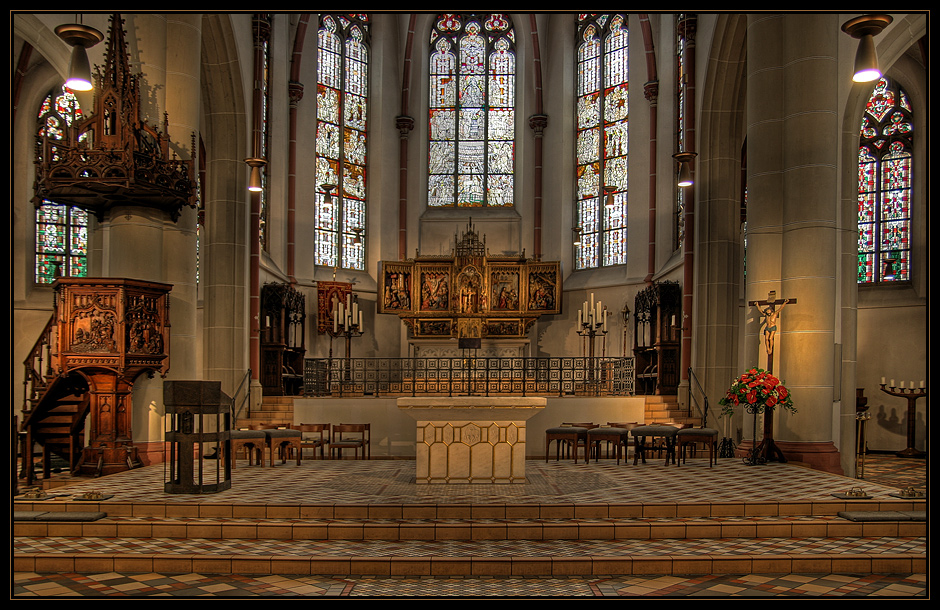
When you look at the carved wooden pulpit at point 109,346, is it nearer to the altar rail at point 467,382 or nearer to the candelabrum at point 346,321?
the altar rail at point 467,382

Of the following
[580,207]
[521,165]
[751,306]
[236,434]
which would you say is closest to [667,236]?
[580,207]

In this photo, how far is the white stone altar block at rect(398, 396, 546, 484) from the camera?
9.25 meters

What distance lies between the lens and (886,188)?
18828 millimetres

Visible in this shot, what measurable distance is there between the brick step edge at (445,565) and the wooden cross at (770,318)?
5480 mm

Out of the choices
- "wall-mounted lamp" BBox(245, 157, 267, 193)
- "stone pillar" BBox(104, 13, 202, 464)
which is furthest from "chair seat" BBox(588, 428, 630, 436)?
"wall-mounted lamp" BBox(245, 157, 267, 193)

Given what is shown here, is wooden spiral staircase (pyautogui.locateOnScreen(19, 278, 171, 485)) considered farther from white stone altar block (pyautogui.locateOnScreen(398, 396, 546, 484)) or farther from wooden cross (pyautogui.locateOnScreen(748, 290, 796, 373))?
wooden cross (pyautogui.locateOnScreen(748, 290, 796, 373))

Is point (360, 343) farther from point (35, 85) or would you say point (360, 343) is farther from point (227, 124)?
point (35, 85)

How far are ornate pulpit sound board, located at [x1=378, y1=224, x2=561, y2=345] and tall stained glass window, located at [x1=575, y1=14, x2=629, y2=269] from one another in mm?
2756

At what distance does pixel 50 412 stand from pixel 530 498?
661cm

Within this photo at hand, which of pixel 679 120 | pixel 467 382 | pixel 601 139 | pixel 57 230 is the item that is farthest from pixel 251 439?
pixel 601 139

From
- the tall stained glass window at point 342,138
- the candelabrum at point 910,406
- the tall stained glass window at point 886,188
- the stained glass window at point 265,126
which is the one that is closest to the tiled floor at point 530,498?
the candelabrum at point 910,406

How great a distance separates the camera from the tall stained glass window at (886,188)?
18.5 meters

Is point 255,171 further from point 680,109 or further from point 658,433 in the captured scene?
point 680,109

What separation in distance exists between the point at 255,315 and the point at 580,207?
33.9 feet
